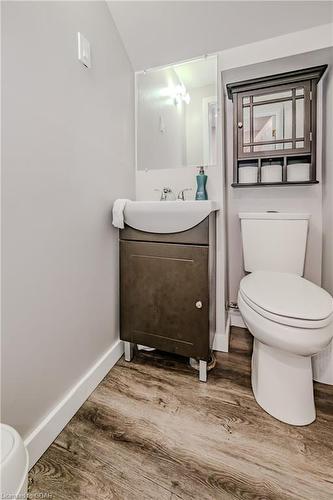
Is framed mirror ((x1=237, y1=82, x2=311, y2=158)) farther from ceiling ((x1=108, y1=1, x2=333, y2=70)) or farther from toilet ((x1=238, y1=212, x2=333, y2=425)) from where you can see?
toilet ((x1=238, y1=212, x2=333, y2=425))

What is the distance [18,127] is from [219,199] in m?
1.03

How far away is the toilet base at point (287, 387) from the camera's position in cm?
99

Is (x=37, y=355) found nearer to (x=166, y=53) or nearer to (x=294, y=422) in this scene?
(x=294, y=422)

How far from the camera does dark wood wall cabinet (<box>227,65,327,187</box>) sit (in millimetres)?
1422

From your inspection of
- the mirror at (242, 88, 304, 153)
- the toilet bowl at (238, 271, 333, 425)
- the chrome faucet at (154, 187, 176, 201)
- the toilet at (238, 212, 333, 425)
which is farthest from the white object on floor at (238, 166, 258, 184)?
the toilet bowl at (238, 271, 333, 425)

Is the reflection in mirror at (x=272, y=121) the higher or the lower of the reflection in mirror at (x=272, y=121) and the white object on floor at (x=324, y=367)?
the higher

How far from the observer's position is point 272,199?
1.62 m

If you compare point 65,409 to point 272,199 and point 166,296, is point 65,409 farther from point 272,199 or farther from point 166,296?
point 272,199

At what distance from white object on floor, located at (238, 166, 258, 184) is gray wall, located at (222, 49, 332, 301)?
0.09 meters

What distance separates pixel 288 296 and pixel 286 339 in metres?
0.19

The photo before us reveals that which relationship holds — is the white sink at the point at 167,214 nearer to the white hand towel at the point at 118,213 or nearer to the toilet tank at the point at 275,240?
the white hand towel at the point at 118,213

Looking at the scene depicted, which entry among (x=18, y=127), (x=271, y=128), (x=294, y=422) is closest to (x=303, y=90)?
(x=271, y=128)

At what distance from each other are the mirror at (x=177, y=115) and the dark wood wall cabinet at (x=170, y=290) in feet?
1.87

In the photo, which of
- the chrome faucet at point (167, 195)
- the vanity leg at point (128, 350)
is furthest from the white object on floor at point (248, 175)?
the vanity leg at point (128, 350)
